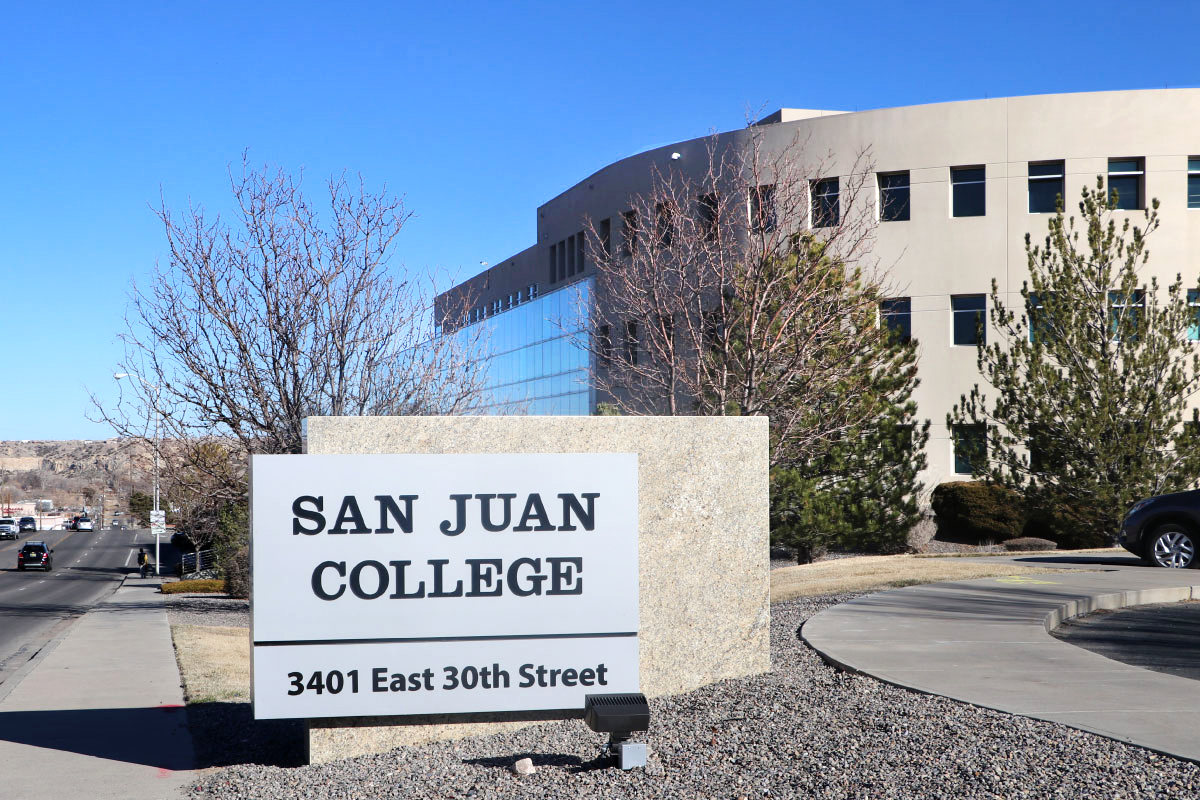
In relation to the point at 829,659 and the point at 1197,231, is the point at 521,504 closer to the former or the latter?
the point at 829,659

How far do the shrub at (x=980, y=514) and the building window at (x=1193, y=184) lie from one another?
9607mm

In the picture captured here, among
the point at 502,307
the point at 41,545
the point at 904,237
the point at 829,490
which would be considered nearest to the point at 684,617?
the point at 829,490

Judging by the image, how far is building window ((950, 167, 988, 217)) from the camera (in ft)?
99.3

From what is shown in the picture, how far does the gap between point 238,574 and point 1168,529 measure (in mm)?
22920

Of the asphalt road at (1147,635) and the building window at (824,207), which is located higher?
the building window at (824,207)

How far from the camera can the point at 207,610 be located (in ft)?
85.6

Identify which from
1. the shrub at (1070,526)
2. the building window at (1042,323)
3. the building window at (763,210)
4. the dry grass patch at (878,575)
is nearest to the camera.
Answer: the dry grass patch at (878,575)

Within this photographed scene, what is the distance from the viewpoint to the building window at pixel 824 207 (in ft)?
A: 57.3

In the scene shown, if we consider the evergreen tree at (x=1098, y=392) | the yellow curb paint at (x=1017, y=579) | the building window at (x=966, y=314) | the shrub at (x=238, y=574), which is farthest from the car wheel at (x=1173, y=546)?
the shrub at (x=238, y=574)

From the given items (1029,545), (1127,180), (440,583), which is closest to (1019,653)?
(440,583)

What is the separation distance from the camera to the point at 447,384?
1911 centimetres

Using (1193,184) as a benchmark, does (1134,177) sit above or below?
above

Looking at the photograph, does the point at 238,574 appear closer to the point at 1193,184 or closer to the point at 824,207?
the point at 824,207

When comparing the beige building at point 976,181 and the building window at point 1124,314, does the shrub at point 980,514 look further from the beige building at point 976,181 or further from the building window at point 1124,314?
the building window at point 1124,314
